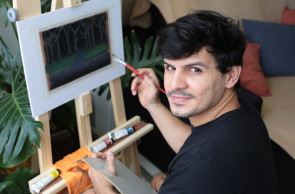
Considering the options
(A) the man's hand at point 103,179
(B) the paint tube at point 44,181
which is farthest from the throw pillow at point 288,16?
(B) the paint tube at point 44,181

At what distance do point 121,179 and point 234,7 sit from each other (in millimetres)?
1663

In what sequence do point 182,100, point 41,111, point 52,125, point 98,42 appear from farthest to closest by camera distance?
1. point 52,125
2. point 98,42
3. point 41,111
4. point 182,100

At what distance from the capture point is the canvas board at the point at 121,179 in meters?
1.15

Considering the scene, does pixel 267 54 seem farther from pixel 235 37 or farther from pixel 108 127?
pixel 235 37

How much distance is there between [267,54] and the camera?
2369mm

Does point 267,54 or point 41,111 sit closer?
point 41,111

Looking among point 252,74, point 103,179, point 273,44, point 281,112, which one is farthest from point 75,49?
point 273,44

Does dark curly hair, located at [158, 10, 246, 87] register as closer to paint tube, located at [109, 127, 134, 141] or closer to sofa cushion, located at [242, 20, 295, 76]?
paint tube, located at [109, 127, 134, 141]

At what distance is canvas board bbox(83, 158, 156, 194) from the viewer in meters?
1.15

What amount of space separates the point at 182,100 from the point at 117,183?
36 cm

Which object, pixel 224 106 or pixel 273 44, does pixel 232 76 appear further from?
pixel 273 44

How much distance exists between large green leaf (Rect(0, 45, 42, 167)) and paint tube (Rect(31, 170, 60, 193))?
0.12m

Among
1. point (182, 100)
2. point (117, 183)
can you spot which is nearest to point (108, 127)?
point (117, 183)

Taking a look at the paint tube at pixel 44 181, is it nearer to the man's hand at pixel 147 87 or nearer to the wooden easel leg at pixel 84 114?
the wooden easel leg at pixel 84 114
